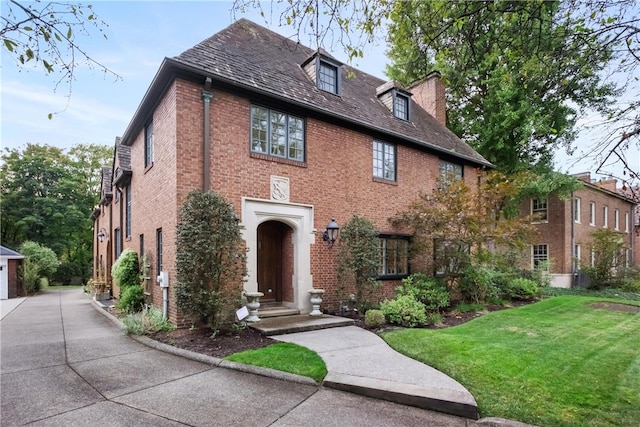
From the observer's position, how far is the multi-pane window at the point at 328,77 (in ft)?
38.0

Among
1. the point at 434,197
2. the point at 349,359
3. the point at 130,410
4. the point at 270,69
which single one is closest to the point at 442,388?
the point at 349,359

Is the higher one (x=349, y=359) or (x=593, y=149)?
(x=593, y=149)

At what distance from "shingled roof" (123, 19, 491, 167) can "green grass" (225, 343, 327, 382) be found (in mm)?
5524

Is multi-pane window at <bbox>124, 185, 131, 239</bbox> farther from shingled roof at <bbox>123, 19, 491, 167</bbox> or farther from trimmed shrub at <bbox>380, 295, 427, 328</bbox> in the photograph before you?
trimmed shrub at <bbox>380, 295, 427, 328</bbox>

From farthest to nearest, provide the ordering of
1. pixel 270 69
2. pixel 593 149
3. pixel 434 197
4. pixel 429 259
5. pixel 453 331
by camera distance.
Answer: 1. pixel 429 259
2. pixel 434 197
3. pixel 270 69
4. pixel 453 331
5. pixel 593 149

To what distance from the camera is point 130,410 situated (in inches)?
166

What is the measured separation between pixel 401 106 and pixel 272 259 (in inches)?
320

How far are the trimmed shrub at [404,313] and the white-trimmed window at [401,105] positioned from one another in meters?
7.62

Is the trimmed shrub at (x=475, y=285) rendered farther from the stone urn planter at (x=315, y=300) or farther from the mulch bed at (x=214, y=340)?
the stone urn planter at (x=315, y=300)

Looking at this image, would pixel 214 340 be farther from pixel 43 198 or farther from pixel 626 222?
pixel 626 222

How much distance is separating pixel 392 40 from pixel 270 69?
626cm

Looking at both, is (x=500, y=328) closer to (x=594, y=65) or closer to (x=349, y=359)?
(x=349, y=359)

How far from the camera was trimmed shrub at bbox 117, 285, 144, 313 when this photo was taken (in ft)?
33.2

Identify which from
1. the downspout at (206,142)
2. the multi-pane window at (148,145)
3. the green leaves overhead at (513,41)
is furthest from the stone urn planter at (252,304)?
the green leaves overhead at (513,41)
